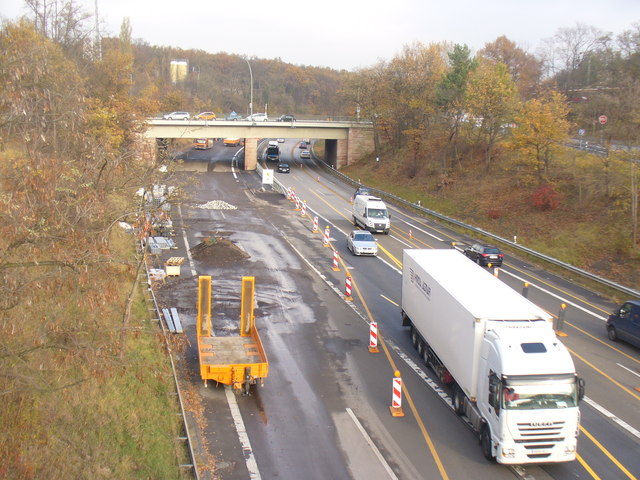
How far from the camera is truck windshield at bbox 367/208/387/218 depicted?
42.0m

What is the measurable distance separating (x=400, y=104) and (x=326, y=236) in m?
33.3

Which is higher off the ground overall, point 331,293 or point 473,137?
point 473,137

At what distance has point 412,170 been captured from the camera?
63.8 meters

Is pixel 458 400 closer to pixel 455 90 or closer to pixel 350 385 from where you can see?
pixel 350 385

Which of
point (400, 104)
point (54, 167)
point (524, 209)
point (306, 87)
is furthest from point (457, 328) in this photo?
point (306, 87)

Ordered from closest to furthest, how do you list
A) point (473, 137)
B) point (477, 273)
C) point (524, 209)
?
point (477, 273)
point (524, 209)
point (473, 137)

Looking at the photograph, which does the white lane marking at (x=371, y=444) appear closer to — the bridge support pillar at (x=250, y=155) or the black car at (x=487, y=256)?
the black car at (x=487, y=256)

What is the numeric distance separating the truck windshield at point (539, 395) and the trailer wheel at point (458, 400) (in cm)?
292

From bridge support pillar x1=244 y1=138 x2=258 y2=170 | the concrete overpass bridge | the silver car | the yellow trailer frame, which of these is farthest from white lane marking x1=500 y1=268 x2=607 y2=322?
bridge support pillar x1=244 y1=138 x2=258 y2=170

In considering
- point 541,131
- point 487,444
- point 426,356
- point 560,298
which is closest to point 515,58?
point 541,131

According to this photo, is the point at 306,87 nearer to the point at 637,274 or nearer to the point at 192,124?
the point at 192,124

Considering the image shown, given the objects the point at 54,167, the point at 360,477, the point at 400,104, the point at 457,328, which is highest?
the point at 400,104

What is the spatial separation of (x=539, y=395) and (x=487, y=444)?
1.89 metres

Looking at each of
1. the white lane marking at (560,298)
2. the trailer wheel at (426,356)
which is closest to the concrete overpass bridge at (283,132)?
the white lane marking at (560,298)
